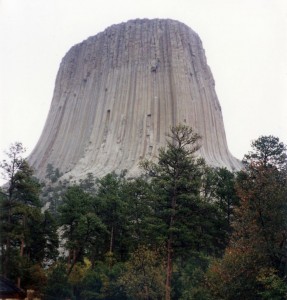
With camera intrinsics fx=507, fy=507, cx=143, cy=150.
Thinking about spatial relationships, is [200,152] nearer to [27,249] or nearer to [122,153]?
[122,153]

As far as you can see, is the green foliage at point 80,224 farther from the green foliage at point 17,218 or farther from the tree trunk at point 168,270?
the tree trunk at point 168,270

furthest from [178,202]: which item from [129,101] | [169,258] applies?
[129,101]

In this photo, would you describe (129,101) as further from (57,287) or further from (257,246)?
(257,246)

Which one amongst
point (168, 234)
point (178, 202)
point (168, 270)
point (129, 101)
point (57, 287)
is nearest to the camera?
point (168, 270)

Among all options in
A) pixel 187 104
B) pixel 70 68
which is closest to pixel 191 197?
pixel 187 104

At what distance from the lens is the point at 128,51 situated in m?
68.8

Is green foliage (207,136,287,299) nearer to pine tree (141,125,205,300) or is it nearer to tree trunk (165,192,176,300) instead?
tree trunk (165,192,176,300)

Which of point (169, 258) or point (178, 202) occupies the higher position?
point (178, 202)

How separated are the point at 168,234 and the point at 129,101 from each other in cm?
4398

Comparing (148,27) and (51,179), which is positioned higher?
(148,27)

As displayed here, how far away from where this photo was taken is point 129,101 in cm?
6372

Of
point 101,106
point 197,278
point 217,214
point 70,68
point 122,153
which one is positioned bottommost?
point 197,278

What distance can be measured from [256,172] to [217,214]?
709 centimetres

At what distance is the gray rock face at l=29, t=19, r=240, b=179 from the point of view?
59688 mm
